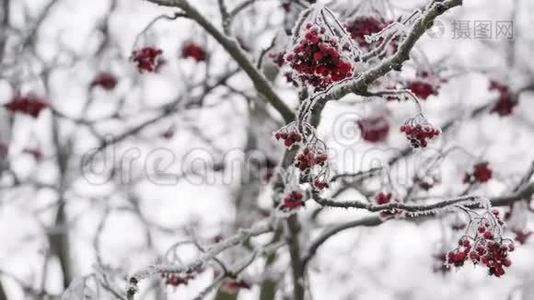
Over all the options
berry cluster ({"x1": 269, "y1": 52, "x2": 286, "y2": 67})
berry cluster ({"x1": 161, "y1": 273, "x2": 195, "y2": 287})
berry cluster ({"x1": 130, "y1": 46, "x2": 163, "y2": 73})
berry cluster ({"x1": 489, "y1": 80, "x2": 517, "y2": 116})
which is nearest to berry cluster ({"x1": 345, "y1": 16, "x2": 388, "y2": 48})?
berry cluster ({"x1": 269, "y1": 52, "x2": 286, "y2": 67})

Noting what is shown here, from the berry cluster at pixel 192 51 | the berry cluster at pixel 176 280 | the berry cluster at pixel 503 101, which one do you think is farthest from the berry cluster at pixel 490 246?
the berry cluster at pixel 503 101

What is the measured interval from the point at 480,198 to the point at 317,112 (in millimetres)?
1232

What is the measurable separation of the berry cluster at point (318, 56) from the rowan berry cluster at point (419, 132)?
58 cm

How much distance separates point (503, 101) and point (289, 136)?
12.8 feet

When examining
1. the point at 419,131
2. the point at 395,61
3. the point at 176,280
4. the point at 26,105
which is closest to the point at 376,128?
the point at 176,280

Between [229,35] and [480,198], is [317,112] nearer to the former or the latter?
[229,35]

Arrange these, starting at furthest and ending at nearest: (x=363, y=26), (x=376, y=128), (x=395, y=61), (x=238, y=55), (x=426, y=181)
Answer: (x=376, y=128) → (x=426, y=181) → (x=238, y=55) → (x=363, y=26) → (x=395, y=61)

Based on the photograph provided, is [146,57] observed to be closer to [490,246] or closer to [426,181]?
[426,181]

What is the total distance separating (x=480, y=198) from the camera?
3.12m

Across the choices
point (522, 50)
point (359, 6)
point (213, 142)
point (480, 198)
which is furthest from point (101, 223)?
point (522, 50)

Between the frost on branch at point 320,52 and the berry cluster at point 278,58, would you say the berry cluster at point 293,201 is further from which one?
the frost on branch at point 320,52

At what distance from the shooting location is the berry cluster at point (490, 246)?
3068mm

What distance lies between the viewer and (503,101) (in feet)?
21.0

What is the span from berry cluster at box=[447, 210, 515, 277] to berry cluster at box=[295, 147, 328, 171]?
75cm
